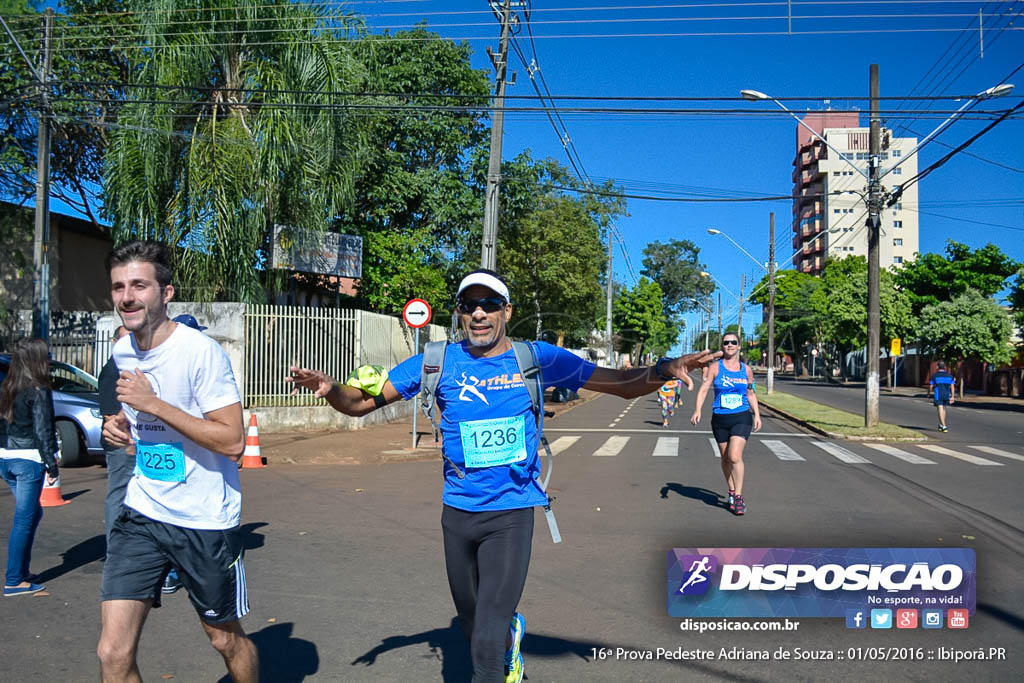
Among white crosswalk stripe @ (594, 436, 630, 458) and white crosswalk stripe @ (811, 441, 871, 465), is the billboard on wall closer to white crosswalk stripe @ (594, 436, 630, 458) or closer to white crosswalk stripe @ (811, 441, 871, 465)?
white crosswalk stripe @ (594, 436, 630, 458)

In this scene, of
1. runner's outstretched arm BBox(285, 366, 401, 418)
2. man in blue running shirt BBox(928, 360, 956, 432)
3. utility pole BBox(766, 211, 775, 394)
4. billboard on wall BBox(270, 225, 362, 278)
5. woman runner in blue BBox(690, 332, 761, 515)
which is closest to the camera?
runner's outstretched arm BBox(285, 366, 401, 418)

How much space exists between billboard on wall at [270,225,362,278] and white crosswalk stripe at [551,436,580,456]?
7029 mm

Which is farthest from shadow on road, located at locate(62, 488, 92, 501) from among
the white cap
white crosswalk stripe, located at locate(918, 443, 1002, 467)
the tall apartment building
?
the tall apartment building

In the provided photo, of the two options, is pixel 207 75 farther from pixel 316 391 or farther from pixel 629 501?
pixel 316 391

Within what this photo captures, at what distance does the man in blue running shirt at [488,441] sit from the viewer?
10.7 feet

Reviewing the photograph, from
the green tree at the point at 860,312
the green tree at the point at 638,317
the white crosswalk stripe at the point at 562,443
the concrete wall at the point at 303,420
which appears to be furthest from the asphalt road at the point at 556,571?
the green tree at the point at 638,317

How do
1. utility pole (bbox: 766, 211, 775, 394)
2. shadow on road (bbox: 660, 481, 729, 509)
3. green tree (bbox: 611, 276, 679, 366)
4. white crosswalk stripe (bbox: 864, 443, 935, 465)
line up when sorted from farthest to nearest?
green tree (bbox: 611, 276, 679, 366)
utility pole (bbox: 766, 211, 775, 394)
white crosswalk stripe (bbox: 864, 443, 935, 465)
shadow on road (bbox: 660, 481, 729, 509)

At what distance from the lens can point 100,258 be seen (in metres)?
23.6

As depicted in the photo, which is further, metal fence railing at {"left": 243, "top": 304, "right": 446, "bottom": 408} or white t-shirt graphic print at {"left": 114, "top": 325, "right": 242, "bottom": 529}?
metal fence railing at {"left": 243, "top": 304, "right": 446, "bottom": 408}

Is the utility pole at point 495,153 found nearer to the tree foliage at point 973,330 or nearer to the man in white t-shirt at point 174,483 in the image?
the man in white t-shirt at point 174,483

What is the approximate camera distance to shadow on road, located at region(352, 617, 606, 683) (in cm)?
423

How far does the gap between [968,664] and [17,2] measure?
2210cm

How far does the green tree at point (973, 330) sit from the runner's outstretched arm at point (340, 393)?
138ft

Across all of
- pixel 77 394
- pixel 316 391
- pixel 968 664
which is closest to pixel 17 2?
pixel 77 394
